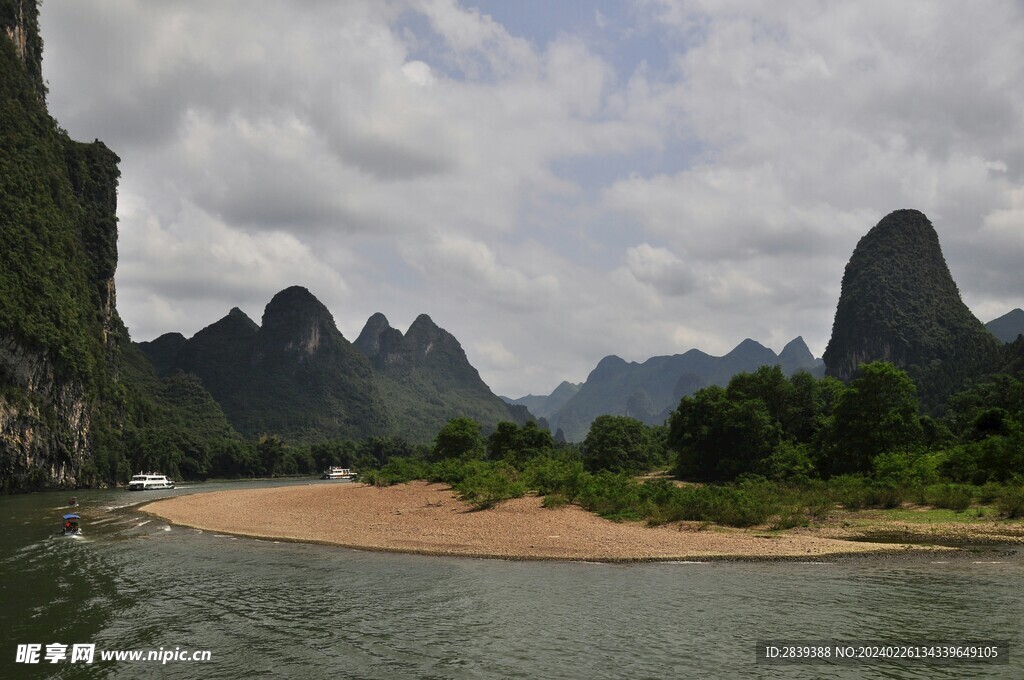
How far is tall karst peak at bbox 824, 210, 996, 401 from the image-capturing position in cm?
16488

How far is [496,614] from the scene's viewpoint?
16891 millimetres

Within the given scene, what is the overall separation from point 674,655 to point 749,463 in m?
46.0

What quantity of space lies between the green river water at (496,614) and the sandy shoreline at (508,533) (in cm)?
158

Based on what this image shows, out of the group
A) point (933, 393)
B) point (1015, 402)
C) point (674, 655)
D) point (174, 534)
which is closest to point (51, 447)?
point (174, 534)

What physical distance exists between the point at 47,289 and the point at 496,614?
11856cm

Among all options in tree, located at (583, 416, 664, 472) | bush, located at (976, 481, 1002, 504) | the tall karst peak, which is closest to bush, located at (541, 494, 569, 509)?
bush, located at (976, 481, 1002, 504)

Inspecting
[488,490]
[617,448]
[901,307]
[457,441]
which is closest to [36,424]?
[457,441]

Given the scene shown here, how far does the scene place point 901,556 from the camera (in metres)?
23.4

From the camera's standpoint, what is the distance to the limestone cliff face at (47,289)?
295ft

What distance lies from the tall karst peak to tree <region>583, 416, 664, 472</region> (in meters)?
109

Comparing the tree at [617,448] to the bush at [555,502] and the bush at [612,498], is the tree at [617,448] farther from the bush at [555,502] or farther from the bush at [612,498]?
the bush at [555,502]

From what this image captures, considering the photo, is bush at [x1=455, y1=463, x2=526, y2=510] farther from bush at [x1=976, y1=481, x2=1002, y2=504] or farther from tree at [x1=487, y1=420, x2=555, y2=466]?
tree at [x1=487, y1=420, x2=555, y2=466]

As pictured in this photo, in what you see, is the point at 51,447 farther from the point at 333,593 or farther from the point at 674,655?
Answer: the point at 674,655

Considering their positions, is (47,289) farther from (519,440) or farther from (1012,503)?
(1012,503)
